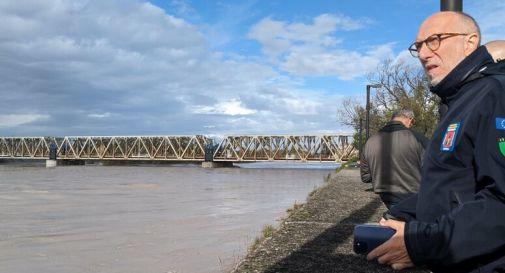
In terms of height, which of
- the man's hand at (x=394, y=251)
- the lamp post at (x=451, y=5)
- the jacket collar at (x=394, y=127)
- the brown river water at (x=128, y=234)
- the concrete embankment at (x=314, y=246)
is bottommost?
the brown river water at (x=128, y=234)

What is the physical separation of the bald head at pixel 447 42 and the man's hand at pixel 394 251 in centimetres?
62

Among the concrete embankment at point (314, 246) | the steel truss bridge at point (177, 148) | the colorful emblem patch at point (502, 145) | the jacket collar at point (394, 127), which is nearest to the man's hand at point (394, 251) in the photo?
the colorful emblem patch at point (502, 145)

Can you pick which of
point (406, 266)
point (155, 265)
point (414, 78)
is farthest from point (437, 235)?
point (414, 78)

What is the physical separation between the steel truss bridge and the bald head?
2447 inches

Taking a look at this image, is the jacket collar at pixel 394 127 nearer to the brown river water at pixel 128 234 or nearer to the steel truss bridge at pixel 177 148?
the brown river water at pixel 128 234

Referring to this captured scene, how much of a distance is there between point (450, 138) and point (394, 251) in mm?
447

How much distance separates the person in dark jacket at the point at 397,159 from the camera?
208 inches

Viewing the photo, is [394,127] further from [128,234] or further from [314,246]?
[128,234]

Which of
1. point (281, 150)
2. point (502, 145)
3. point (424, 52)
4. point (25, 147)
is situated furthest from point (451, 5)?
point (25, 147)

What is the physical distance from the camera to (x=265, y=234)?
8188mm

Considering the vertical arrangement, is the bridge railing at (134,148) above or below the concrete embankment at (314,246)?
above

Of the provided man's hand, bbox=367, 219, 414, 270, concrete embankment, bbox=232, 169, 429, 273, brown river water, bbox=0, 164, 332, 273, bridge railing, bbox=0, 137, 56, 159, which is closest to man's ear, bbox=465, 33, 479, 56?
man's hand, bbox=367, 219, 414, 270

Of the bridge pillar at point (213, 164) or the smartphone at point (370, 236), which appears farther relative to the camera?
the bridge pillar at point (213, 164)

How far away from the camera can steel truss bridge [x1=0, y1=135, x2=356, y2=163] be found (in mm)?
69562
